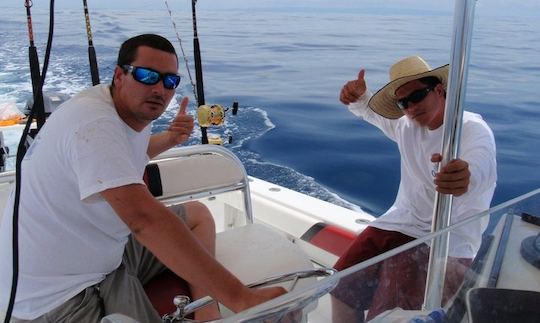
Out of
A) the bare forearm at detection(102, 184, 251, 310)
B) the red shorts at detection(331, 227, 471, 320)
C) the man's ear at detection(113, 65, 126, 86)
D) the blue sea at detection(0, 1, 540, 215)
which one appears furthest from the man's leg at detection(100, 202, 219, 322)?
the blue sea at detection(0, 1, 540, 215)

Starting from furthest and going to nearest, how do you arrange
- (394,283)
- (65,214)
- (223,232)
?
1. (223,232)
2. (65,214)
3. (394,283)

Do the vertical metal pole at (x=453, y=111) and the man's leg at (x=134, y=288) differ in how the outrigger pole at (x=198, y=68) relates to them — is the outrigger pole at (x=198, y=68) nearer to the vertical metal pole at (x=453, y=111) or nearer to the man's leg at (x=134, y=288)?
the man's leg at (x=134, y=288)

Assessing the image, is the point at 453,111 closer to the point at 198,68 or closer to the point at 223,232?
the point at 223,232

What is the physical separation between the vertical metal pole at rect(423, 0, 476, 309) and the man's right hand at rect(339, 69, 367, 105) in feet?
3.32

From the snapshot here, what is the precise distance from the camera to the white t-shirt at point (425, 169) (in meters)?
1.53

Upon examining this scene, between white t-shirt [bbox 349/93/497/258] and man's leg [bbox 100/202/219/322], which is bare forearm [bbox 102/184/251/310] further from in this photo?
white t-shirt [bbox 349/93/497/258]

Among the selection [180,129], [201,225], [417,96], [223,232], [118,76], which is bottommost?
[223,232]

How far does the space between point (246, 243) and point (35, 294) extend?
74 cm

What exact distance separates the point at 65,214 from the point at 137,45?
48cm

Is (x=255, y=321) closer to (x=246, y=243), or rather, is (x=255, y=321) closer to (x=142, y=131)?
(x=142, y=131)

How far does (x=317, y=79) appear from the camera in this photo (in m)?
7.45

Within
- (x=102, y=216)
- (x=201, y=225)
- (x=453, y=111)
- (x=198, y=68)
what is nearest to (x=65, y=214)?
(x=102, y=216)

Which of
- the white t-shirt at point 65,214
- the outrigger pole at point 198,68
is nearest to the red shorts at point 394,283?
the white t-shirt at point 65,214

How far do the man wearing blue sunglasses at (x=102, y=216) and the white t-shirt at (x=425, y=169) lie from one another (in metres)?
0.82
